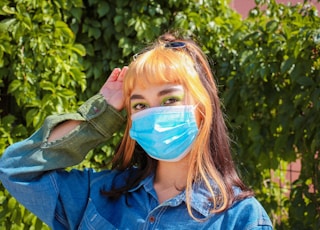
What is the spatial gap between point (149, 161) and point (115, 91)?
24 centimetres

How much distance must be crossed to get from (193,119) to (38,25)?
150cm

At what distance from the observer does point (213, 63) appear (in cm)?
338

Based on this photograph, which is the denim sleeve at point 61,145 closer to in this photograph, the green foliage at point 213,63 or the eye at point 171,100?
the eye at point 171,100

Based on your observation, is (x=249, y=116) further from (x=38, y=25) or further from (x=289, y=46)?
(x=38, y=25)

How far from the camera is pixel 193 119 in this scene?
1866 millimetres

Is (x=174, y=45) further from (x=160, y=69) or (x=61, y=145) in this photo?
(x=61, y=145)

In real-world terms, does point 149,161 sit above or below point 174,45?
below

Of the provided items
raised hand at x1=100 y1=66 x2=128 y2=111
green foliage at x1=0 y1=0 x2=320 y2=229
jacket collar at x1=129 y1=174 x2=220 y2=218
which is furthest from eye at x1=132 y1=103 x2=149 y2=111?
green foliage at x1=0 y1=0 x2=320 y2=229

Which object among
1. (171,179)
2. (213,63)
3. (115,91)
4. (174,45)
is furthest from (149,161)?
(213,63)

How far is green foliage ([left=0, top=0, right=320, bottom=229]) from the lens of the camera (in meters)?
3.07

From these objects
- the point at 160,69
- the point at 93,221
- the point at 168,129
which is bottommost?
the point at 93,221

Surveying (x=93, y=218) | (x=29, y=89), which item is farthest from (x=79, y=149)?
(x=29, y=89)

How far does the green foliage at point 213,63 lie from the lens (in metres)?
3.07

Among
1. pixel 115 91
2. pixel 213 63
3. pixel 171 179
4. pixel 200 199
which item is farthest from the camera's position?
pixel 213 63
